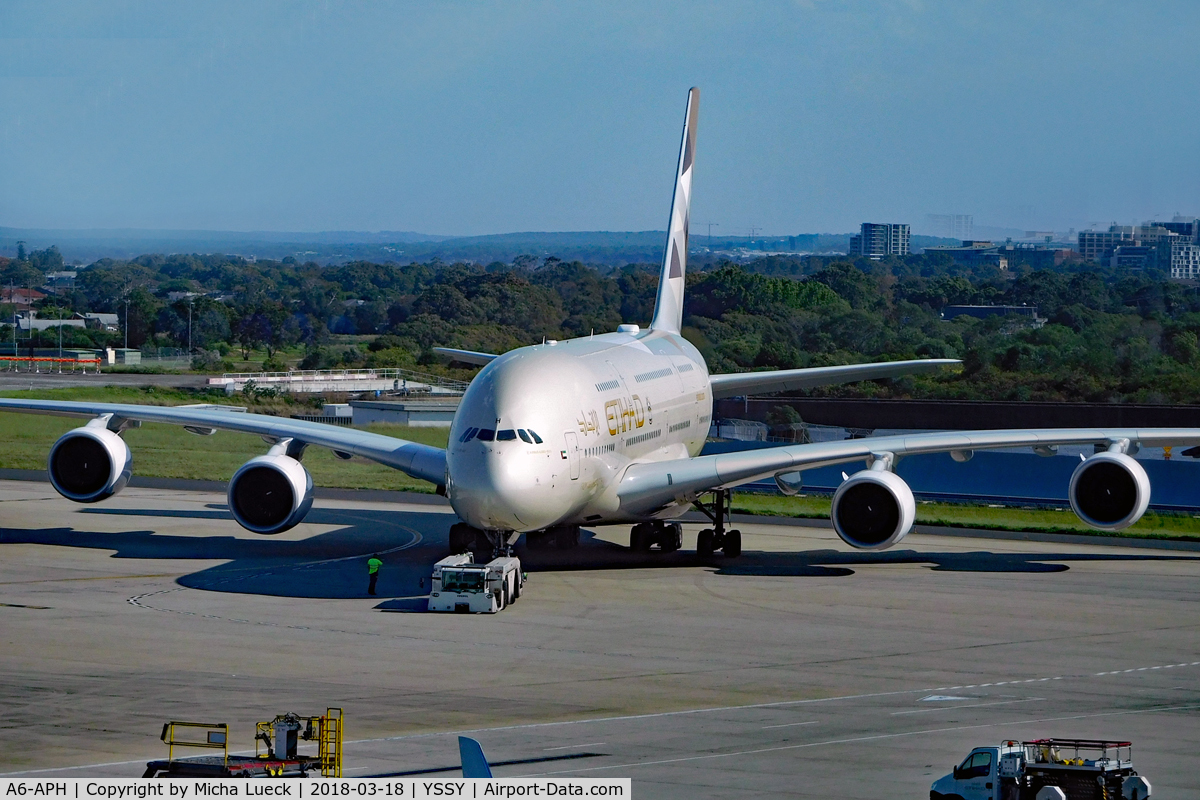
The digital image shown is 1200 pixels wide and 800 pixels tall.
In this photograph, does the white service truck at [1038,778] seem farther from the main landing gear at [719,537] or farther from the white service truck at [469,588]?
the main landing gear at [719,537]

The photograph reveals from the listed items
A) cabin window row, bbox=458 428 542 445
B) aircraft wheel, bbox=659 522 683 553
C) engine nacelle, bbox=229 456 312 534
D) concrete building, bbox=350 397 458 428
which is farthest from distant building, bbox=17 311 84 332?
cabin window row, bbox=458 428 542 445

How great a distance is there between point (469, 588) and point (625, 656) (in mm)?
5549

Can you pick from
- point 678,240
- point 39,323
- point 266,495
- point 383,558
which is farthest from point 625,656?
point 39,323

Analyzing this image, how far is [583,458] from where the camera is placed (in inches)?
1430

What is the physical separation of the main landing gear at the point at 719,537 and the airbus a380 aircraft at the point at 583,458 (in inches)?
2.6

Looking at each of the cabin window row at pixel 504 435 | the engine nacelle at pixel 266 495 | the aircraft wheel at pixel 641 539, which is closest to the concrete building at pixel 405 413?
the aircraft wheel at pixel 641 539

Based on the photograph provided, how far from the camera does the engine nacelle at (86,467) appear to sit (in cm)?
4225

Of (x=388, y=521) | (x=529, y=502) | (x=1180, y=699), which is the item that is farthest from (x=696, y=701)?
(x=388, y=521)

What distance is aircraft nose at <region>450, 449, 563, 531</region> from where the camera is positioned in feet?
112

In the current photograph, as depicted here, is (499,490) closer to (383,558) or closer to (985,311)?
(383,558)

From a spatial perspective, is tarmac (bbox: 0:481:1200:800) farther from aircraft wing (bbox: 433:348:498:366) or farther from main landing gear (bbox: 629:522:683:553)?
aircraft wing (bbox: 433:348:498:366)

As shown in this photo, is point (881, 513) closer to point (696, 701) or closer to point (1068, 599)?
point (1068, 599)

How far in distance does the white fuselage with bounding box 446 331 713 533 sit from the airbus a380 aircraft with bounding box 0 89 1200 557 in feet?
0.13

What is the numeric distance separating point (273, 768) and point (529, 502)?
17914 millimetres
